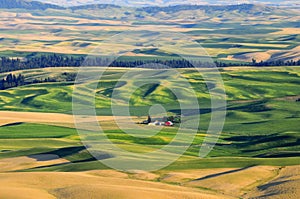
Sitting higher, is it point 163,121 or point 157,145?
Result: point 157,145

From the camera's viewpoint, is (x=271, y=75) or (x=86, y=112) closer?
(x=86, y=112)

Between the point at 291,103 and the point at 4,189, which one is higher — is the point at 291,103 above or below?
below

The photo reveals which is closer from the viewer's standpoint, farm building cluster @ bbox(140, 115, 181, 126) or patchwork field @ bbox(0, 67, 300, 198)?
patchwork field @ bbox(0, 67, 300, 198)

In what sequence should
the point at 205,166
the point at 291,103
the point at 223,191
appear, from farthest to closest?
the point at 291,103 → the point at 205,166 → the point at 223,191

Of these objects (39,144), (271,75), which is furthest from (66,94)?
(39,144)

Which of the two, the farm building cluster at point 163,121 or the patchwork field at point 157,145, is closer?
the patchwork field at point 157,145

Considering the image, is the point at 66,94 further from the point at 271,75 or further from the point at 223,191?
the point at 223,191

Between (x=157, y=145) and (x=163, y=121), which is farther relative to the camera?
(x=163, y=121)

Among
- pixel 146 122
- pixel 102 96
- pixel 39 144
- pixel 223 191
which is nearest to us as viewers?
pixel 223 191
